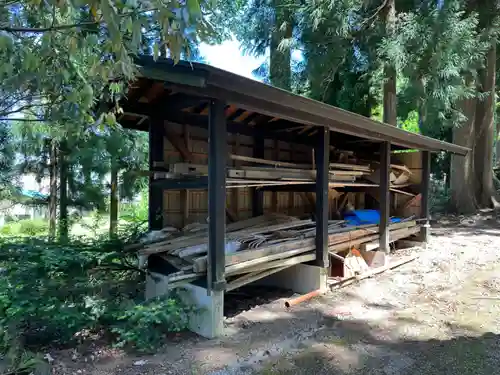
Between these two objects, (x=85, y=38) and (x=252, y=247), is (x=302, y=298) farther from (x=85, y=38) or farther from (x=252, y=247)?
(x=85, y=38)

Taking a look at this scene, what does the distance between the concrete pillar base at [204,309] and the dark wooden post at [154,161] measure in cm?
133

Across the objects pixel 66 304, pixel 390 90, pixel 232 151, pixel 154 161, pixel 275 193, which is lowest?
pixel 66 304

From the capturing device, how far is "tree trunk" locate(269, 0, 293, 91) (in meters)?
10.6

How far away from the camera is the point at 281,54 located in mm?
10711

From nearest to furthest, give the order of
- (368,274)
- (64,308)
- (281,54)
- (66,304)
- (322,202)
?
(64,308) < (66,304) < (322,202) < (368,274) < (281,54)

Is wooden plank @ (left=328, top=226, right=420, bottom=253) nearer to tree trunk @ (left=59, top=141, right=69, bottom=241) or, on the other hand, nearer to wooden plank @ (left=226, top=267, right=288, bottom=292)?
wooden plank @ (left=226, top=267, right=288, bottom=292)

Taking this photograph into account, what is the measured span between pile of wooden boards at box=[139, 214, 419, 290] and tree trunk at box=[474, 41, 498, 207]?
9.26 m

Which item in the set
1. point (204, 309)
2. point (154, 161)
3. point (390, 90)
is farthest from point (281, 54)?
point (204, 309)

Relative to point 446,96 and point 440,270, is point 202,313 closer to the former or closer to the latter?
point 440,270

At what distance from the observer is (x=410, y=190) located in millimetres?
8859

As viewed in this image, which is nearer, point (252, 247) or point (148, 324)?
point (148, 324)

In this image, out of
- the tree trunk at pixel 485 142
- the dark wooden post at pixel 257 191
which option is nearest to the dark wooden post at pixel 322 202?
the dark wooden post at pixel 257 191

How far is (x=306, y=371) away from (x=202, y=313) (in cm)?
123

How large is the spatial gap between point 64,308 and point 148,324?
0.78 m
